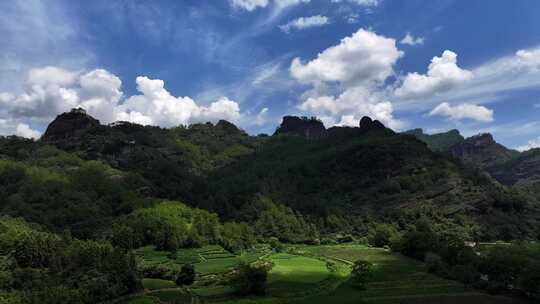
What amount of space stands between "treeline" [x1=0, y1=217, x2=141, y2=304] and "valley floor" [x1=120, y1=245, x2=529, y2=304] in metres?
5.78

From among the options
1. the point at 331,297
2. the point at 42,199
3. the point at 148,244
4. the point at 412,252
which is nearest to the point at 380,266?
the point at 412,252

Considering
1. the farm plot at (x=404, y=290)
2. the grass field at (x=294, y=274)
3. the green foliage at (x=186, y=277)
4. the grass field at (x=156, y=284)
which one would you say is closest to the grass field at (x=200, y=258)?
the green foliage at (x=186, y=277)

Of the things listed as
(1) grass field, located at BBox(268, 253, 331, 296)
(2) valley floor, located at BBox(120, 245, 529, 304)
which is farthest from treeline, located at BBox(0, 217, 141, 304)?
(1) grass field, located at BBox(268, 253, 331, 296)

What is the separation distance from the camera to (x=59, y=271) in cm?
9919

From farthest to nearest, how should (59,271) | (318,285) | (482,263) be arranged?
1. (59,271)
2. (482,263)
3. (318,285)

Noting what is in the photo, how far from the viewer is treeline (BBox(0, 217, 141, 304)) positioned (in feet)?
264

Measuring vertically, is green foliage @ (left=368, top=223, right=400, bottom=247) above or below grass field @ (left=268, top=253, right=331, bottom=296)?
above

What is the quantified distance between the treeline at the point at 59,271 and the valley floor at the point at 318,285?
19.0ft

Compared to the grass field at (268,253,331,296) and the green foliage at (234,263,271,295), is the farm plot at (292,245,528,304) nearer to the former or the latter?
the grass field at (268,253,331,296)

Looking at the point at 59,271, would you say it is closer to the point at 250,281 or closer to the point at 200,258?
the point at 200,258

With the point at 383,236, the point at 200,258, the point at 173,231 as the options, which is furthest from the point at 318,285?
the point at 173,231

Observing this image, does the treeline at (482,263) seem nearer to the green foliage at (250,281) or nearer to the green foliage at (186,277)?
the green foliage at (250,281)

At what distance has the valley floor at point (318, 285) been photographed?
3263 inches

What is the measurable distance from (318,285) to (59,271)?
56590 millimetres
